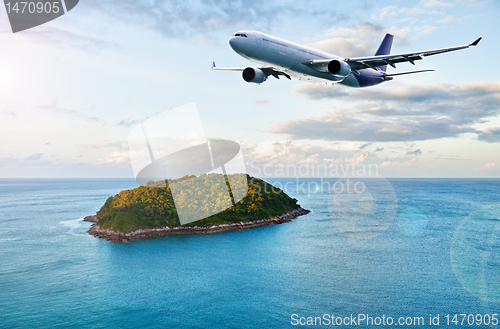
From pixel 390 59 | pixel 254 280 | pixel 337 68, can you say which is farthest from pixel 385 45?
pixel 254 280

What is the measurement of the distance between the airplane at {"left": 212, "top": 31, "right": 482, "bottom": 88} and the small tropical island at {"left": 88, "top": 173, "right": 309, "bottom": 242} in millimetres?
65504

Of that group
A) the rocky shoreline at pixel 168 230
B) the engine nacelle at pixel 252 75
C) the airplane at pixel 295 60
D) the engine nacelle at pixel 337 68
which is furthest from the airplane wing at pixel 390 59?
the rocky shoreline at pixel 168 230

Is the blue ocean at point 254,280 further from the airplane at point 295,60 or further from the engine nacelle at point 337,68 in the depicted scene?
the engine nacelle at point 337,68

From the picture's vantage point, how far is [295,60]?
1187 inches

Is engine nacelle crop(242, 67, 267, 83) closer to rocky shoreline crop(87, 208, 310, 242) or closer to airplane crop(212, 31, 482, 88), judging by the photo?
airplane crop(212, 31, 482, 88)

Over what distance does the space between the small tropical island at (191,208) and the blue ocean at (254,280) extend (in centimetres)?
526

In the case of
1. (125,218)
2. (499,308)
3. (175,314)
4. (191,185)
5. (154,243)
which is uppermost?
(191,185)

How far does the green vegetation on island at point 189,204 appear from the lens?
89.6 meters

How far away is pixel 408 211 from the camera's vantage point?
141m

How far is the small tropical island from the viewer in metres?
88.8

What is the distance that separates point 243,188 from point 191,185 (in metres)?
19.6

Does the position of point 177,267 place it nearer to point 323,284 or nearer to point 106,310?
point 106,310

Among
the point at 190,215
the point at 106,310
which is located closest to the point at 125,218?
the point at 190,215

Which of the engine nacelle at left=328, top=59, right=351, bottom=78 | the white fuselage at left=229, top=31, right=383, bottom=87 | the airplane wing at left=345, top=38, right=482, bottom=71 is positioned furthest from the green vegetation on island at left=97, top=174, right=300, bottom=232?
the engine nacelle at left=328, top=59, right=351, bottom=78
